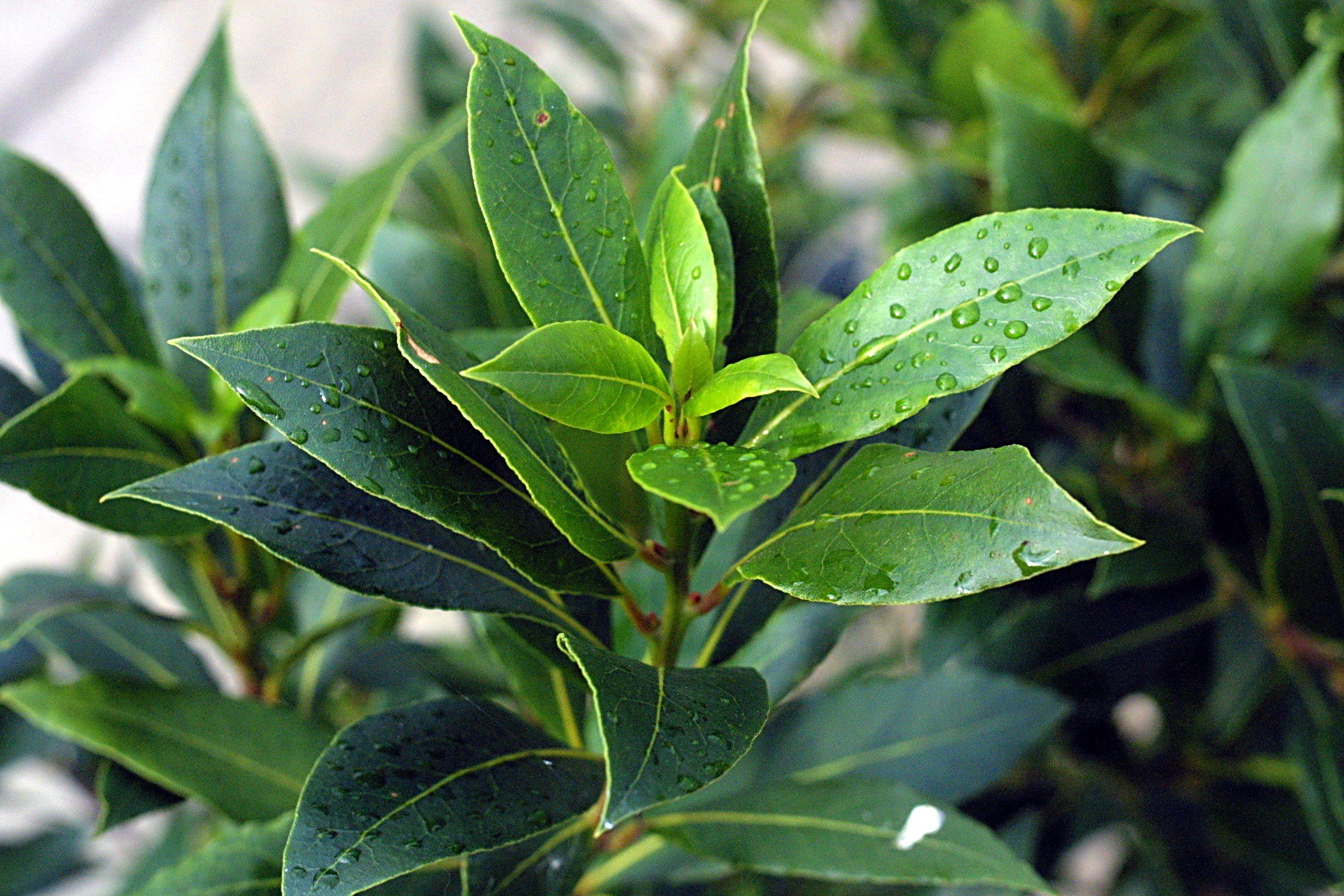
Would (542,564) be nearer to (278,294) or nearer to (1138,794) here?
(278,294)

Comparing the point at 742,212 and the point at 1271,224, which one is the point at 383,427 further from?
the point at 1271,224

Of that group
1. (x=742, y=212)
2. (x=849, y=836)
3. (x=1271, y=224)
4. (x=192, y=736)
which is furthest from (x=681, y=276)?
(x=1271, y=224)

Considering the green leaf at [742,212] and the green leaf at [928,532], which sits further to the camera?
the green leaf at [742,212]

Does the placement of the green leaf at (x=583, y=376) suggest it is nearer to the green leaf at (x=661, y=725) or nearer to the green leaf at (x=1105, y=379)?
the green leaf at (x=661, y=725)

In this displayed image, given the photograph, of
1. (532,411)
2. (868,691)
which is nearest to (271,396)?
(532,411)

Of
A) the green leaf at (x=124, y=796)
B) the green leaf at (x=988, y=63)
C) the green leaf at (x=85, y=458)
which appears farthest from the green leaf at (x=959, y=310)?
the green leaf at (x=988, y=63)

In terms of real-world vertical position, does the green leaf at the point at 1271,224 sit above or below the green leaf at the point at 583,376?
below

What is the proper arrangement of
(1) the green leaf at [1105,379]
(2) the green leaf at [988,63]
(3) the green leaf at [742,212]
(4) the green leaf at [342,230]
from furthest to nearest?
(2) the green leaf at [988,63]
(1) the green leaf at [1105,379]
(4) the green leaf at [342,230]
(3) the green leaf at [742,212]
